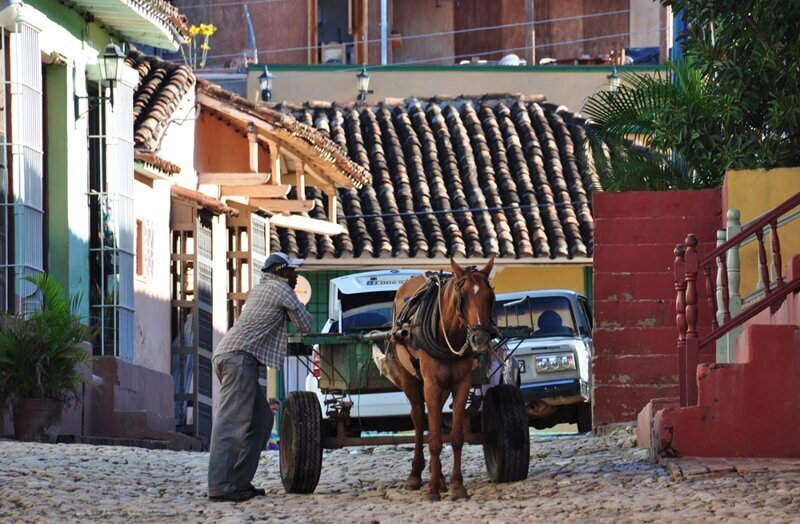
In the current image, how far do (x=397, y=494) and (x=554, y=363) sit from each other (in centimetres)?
819

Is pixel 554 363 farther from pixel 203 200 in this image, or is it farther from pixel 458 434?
pixel 458 434

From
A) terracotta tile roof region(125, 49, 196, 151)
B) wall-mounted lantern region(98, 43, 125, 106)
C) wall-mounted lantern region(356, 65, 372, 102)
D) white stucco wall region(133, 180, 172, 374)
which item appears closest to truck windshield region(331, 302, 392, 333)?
white stucco wall region(133, 180, 172, 374)

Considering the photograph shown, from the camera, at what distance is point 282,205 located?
30.5 meters

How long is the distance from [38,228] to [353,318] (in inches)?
139

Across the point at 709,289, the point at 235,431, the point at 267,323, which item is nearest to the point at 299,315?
the point at 267,323

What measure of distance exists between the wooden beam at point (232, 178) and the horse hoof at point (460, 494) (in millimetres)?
14661

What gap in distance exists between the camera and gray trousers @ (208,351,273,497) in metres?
14.8

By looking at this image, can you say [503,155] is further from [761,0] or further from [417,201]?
[761,0]

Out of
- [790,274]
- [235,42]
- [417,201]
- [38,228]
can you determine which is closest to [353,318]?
[38,228]

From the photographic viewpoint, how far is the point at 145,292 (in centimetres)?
2608

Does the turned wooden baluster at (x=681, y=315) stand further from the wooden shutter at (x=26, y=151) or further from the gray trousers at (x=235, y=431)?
the wooden shutter at (x=26, y=151)

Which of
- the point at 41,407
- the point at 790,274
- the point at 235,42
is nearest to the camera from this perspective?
the point at 790,274

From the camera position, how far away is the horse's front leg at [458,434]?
14148mm

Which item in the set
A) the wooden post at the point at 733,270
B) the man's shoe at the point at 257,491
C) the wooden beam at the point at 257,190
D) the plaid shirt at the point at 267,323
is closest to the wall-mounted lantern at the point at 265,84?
the wooden beam at the point at 257,190
